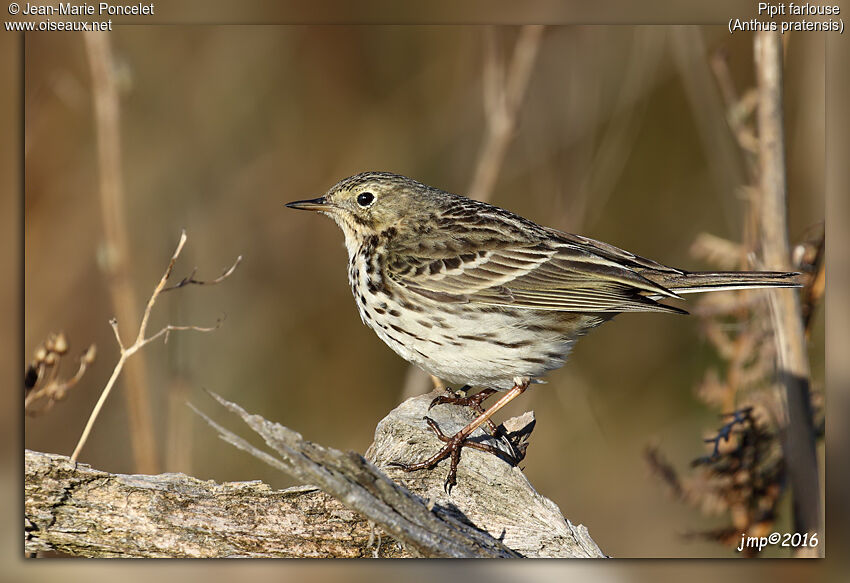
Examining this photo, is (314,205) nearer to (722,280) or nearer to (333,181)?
(722,280)

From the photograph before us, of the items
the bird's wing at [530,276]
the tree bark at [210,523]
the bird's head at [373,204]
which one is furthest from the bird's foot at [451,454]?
the bird's head at [373,204]

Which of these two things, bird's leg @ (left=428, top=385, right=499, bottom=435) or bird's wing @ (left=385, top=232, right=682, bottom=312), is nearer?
bird's wing @ (left=385, top=232, right=682, bottom=312)

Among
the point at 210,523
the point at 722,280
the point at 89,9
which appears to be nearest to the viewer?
the point at 210,523

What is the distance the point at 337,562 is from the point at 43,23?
2.93m

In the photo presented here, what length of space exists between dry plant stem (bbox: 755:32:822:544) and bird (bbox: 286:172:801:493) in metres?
0.78

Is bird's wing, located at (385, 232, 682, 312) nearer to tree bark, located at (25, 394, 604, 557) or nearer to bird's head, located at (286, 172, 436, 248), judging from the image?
bird's head, located at (286, 172, 436, 248)

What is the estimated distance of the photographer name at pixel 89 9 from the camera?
13.9 ft

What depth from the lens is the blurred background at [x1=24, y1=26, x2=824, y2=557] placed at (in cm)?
570

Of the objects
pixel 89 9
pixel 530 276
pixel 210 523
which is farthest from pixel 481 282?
pixel 89 9

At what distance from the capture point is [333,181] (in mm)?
6988

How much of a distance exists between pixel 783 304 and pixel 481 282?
1.75m

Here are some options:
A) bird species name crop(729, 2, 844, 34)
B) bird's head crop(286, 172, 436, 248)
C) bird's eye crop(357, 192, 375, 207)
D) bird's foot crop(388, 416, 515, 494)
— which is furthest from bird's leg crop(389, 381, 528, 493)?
bird species name crop(729, 2, 844, 34)

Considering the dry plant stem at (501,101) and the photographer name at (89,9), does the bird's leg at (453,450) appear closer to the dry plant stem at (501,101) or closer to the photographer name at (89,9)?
the dry plant stem at (501,101)

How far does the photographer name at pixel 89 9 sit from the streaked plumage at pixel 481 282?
48.0 inches
